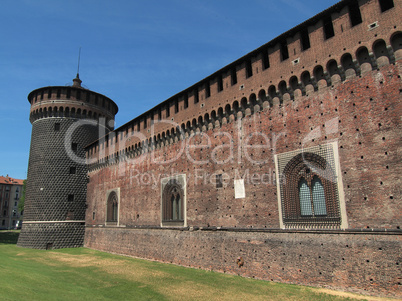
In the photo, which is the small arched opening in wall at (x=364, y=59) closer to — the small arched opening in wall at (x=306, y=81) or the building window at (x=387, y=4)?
the building window at (x=387, y=4)

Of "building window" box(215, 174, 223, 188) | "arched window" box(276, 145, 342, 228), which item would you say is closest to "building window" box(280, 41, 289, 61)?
"arched window" box(276, 145, 342, 228)

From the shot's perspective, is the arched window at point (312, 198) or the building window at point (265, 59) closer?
the arched window at point (312, 198)

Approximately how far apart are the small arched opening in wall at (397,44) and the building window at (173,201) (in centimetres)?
1001

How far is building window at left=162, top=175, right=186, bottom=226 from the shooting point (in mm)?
14719

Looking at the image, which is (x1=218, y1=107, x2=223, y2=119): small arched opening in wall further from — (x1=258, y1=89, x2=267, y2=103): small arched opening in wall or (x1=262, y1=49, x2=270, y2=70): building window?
(x1=262, y1=49, x2=270, y2=70): building window

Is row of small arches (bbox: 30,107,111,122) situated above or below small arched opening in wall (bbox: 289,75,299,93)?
above

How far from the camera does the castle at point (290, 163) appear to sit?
835 cm

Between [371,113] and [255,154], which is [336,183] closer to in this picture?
[371,113]

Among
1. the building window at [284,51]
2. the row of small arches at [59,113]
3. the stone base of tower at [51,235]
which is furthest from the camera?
the row of small arches at [59,113]

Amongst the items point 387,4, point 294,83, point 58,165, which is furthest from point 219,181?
point 58,165

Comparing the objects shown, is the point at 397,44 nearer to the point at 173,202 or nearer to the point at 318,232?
the point at 318,232

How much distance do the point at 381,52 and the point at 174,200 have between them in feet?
36.2

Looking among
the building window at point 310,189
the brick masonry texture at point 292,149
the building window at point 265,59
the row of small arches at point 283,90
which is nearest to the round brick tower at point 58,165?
the brick masonry texture at point 292,149

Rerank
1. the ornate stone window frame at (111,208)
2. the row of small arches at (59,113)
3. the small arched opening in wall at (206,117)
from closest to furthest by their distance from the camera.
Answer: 1. the small arched opening in wall at (206,117)
2. the ornate stone window frame at (111,208)
3. the row of small arches at (59,113)
